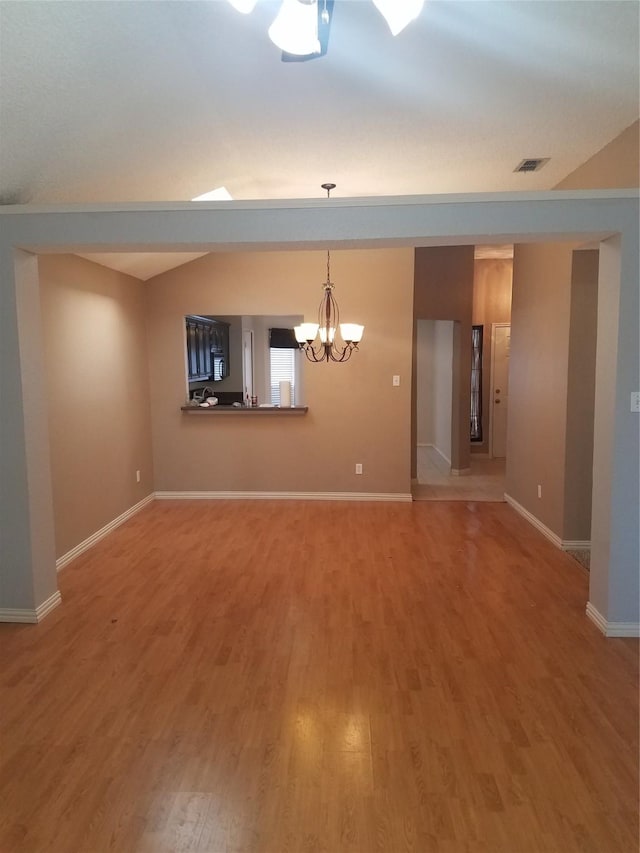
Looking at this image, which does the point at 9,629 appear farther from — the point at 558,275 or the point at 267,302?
the point at 558,275

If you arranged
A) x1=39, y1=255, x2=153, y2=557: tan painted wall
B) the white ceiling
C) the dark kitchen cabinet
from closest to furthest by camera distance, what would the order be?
1. the white ceiling
2. x1=39, y1=255, x2=153, y2=557: tan painted wall
3. the dark kitchen cabinet

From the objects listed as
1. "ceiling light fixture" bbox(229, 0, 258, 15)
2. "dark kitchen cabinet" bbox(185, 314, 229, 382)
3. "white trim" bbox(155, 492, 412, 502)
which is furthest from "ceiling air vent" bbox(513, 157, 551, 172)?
"dark kitchen cabinet" bbox(185, 314, 229, 382)

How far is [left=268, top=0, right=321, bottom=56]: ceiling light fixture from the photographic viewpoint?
5.12 ft

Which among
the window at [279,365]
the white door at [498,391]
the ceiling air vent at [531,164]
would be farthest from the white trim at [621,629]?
the window at [279,365]

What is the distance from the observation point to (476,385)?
8227 mm

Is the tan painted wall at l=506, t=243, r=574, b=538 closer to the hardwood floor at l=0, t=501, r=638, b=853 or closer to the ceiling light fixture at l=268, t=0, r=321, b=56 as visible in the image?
the hardwood floor at l=0, t=501, r=638, b=853

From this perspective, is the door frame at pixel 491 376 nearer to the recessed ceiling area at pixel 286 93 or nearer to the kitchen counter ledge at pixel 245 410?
the kitchen counter ledge at pixel 245 410

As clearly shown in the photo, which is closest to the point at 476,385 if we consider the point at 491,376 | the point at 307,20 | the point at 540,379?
the point at 491,376

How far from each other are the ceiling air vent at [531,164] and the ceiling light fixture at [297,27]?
2.56 meters

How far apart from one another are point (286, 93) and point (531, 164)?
6.46 feet

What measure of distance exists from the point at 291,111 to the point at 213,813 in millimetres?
3172

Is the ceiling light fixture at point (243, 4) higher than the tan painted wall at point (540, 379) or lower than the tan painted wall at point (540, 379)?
higher

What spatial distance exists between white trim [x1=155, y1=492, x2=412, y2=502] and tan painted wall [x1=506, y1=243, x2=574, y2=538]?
127 centimetres

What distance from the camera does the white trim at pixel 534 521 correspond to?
174 inches
